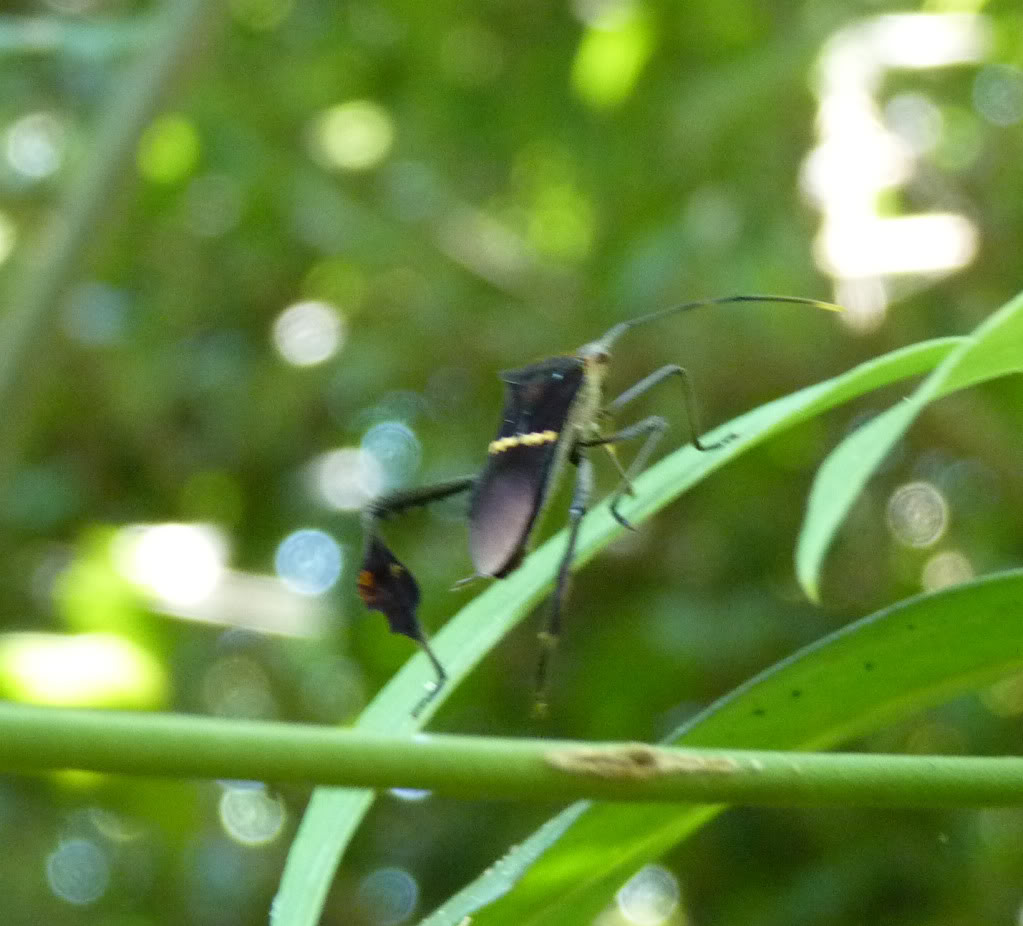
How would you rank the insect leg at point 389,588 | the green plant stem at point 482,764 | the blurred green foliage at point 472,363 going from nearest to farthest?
the green plant stem at point 482,764 < the insect leg at point 389,588 < the blurred green foliage at point 472,363

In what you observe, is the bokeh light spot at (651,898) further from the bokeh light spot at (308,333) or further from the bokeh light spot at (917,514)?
the bokeh light spot at (308,333)

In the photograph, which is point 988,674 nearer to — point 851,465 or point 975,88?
point 851,465

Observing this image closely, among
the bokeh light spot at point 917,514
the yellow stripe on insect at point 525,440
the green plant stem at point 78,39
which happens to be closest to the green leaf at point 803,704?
the yellow stripe on insect at point 525,440

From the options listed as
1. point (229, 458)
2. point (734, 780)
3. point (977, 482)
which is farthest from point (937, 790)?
point (229, 458)

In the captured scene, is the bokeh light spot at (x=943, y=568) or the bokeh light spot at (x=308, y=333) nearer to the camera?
the bokeh light spot at (x=943, y=568)

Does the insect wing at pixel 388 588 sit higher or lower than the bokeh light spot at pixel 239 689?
lower

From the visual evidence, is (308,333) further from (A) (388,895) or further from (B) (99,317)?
(A) (388,895)
